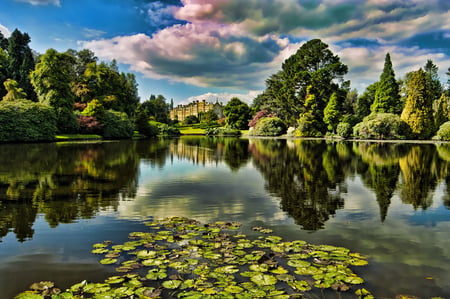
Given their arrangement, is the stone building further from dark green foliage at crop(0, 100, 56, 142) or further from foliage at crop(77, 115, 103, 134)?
dark green foliage at crop(0, 100, 56, 142)

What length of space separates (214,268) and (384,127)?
150 feet

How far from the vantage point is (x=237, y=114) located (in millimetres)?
78938

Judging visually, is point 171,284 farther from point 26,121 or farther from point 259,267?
point 26,121

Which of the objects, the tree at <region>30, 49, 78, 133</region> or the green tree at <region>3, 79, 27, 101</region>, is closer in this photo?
the green tree at <region>3, 79, 27, 101</region>

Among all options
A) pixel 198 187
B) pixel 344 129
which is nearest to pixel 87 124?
pixel 198 187

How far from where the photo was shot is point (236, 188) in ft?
36.6

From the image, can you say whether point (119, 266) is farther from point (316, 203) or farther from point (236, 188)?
point (236, 188)

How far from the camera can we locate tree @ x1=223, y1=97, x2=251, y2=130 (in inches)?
3103

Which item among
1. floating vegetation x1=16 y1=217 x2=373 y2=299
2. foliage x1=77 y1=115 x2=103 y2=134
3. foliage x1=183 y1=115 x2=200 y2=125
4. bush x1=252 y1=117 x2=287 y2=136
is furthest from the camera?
foliage x1=183 y1=115 x2=200 y2=125

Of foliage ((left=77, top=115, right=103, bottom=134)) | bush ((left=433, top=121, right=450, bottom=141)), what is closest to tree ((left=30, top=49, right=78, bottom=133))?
foliage ((left=77, top=115, right=103, bottom=134))

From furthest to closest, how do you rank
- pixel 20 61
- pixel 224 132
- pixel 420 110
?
1. pixel 224 132
2. pixel 20 61
3. pixel 420 110

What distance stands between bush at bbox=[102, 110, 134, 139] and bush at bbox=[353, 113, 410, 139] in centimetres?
3804

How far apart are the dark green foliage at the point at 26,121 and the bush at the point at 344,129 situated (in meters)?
42.3

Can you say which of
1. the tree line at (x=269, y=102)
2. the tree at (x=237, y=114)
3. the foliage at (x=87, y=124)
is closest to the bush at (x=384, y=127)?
the tree line at (x=269, y=102)
